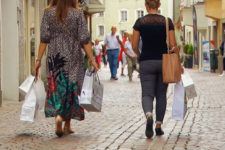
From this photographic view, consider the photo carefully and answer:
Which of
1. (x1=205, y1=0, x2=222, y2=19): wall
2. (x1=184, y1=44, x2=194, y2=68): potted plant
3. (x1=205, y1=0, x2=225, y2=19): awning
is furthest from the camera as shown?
(x1=184, y1=44, x2=194, y2=68): potted plant

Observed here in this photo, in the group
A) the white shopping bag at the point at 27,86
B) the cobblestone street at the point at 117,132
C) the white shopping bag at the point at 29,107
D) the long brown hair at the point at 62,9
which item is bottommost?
the cobblestone street at the point at 117,132

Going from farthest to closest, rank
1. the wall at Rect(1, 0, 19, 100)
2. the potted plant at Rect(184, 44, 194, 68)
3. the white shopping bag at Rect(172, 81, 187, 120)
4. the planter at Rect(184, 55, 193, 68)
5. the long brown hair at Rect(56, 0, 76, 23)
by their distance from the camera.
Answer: the planter at Rect(184, 55, 193, 68) → the potted plant at Rect(184, 44, 194, 68) → the wall at Rect(1, 0, 19, 100) → the white shopping bag at Rect(172, 81, 187, 120) → the long brown hair at Rect(56, 0, 76, 23)

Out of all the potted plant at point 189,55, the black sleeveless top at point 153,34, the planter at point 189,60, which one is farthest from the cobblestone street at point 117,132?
the planter at point 189,60

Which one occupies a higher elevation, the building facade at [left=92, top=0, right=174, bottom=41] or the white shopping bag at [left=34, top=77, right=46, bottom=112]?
the building facade at [left=92, top=0, right=174, bottom=41]

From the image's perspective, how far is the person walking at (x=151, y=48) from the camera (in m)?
8.09

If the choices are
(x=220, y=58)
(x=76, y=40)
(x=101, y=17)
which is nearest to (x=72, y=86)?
(x=76, y=40)

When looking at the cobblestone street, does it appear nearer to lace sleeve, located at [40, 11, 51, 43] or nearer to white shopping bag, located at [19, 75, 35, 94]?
white shopping bag, located at [19, 75, 35, 94]

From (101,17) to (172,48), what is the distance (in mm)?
Result: 85937

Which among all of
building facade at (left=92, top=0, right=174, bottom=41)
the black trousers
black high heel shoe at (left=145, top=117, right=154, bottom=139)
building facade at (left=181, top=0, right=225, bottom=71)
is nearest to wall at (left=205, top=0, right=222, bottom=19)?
building facade at (left=181, top=0, right=225, bottom=71)

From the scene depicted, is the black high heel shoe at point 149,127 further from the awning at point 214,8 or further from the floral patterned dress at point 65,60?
the awning at point 214,8

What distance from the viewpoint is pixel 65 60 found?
27.5 feet

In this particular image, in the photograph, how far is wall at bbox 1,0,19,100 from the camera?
1434 centimetres

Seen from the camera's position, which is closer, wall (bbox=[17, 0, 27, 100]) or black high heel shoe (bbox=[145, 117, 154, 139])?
black high heel shoe (bbox=[145, 117, 154, 139])

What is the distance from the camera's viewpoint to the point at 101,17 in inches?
3691
